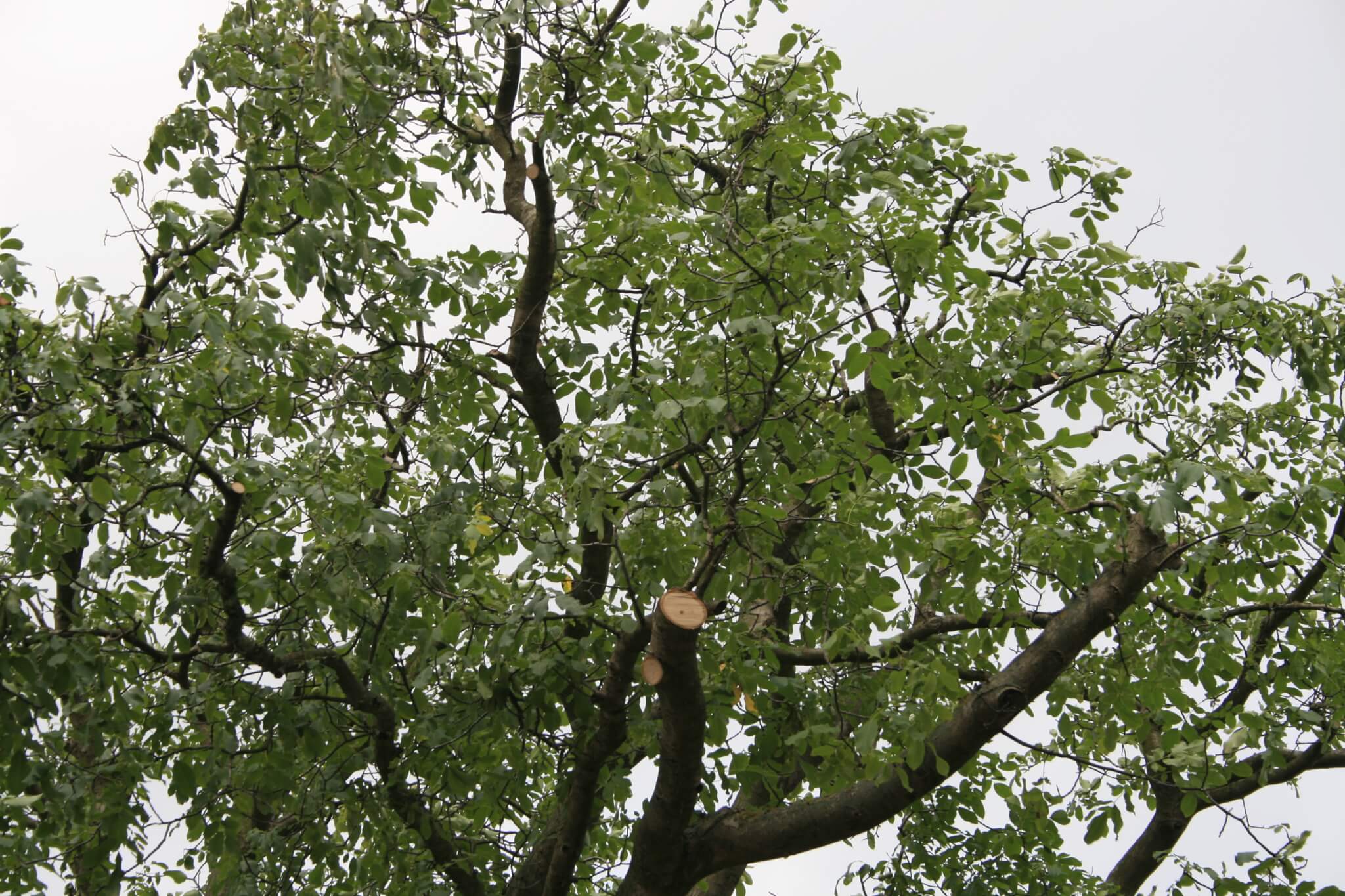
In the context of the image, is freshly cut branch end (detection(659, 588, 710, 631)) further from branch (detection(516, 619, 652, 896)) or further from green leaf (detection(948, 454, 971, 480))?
green leaf (detection(948, 454, 971, 480))

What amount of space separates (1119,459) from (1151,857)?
4438mm

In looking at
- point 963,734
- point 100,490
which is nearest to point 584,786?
point 963,734

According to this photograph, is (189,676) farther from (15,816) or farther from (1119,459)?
(1119,459)

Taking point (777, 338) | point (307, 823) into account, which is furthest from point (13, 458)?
point (777, 338)

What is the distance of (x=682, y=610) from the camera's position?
18.8 ft

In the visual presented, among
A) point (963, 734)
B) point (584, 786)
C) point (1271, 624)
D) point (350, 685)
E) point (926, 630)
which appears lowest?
point (584, 786)

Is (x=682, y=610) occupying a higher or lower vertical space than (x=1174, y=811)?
lower

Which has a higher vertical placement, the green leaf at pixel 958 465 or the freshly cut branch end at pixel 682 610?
the green leaf at pixel 958 465

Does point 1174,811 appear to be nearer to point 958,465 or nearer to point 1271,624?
point 1271,624

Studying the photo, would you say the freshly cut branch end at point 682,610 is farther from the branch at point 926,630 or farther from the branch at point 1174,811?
the branch at point 1174,811

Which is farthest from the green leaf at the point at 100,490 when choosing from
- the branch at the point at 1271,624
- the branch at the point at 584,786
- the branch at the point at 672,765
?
the branch at the point at 1271,624

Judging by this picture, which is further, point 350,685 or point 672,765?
point 350,685

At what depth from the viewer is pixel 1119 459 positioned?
260 inches

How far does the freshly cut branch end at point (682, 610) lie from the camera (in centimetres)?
570
